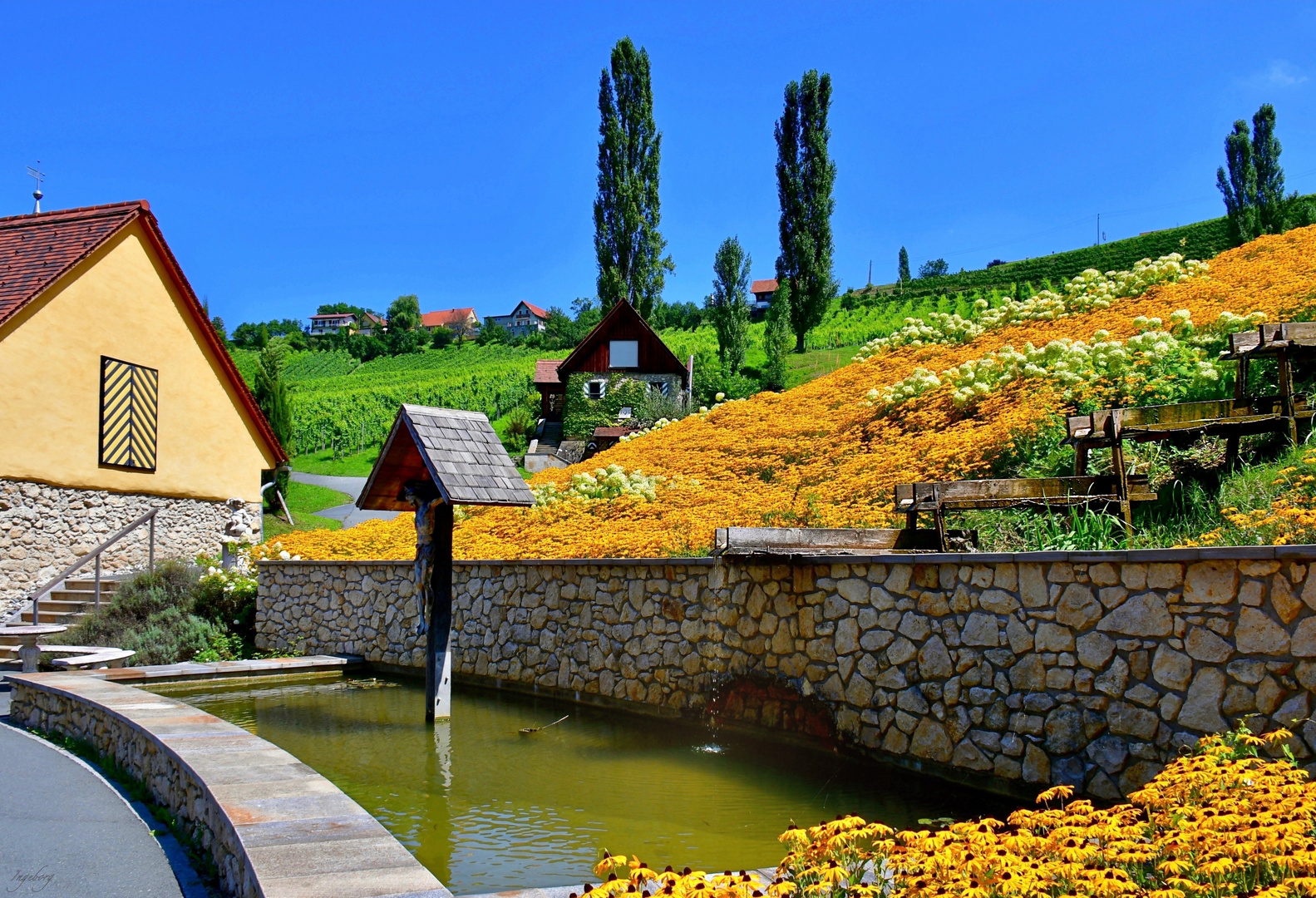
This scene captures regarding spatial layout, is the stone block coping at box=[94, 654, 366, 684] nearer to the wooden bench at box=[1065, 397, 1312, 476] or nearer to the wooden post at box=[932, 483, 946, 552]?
the wooden post at box=[932, 483, 946, 552]

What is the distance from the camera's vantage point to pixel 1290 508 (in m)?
5.59

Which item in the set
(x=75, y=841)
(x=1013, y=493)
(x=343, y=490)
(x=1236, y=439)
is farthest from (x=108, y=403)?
(x=1236, y=439)

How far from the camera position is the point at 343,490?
3462 centimetres

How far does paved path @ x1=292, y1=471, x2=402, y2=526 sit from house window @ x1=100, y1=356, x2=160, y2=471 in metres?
7.54

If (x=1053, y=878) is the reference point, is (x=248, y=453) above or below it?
above

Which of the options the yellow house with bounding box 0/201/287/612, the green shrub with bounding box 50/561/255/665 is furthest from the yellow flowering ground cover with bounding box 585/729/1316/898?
the yellow house with bounding box 0/201/287/612

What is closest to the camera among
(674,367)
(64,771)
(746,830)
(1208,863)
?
(1208,863)

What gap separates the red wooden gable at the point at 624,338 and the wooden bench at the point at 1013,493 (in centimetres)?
2631

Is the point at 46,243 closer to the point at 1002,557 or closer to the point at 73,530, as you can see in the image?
the point at 73,530

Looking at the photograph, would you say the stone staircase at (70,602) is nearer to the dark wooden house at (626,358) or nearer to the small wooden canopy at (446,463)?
the small wooden canopy at (446,463)

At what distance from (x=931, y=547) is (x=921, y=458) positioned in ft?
9.79

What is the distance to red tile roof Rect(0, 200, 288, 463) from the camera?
1661 cm

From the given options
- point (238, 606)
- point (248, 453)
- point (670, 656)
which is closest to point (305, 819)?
point (670, 656)

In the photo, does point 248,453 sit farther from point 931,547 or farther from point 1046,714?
point 1046,714
